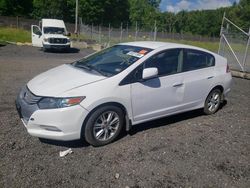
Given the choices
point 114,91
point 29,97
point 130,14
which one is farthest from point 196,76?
point 130,14

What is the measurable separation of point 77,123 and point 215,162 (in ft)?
7.01

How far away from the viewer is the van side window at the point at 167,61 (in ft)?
16.1

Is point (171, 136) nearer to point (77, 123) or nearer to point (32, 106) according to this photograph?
point (77, 123)

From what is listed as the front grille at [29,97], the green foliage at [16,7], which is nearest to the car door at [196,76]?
the front grille at [29,97]

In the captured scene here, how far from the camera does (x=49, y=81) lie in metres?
4.48

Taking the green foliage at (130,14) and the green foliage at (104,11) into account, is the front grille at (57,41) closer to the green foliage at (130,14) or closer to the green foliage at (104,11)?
the green foliage at (130,14)

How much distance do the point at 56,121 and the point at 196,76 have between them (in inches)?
115

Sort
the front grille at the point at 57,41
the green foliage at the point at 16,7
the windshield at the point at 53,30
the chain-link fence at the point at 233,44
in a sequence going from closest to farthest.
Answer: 1. the chain-link fence at the point at 233,44
2. the front grille at the point at 57,41
3. the windshield at the point at 53,30
4. the green foliage at the point at 16,7

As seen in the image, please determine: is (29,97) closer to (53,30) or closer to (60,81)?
(60,81)

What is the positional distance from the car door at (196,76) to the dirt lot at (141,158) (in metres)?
0.50

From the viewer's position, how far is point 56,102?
3990 millimetres

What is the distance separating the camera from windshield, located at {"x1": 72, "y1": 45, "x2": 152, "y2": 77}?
4703 mm

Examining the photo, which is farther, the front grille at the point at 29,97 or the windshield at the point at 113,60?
the windshield at the point at 113,60

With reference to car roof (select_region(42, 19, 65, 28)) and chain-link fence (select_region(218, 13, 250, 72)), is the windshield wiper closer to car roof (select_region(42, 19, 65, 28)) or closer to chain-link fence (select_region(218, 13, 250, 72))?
chain-link fence (select_region(218, 13, 250, 72))
